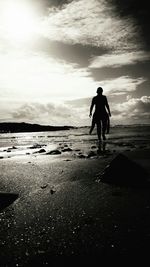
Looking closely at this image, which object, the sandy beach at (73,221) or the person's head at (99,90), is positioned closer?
the sandy beach at (73,221)

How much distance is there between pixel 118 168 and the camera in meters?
3.12

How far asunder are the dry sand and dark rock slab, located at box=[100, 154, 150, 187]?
0.46ft

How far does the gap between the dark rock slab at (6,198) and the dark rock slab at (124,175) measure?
1159 mm

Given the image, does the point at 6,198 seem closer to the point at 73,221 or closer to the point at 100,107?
the point at 73,221

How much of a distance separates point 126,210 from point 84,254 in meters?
0.77

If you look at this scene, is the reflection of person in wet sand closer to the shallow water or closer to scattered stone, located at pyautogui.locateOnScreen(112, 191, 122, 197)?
the shallow water

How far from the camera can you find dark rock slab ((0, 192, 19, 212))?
7.57 feet

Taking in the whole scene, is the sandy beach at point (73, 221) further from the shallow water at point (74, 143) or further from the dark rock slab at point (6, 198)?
the shallow water at point (74, 143)

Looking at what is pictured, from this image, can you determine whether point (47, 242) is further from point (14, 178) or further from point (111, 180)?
point (14, 178)

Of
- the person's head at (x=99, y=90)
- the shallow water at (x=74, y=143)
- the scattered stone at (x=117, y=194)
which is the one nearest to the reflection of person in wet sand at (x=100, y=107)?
the person's head at (x=99, y=90)

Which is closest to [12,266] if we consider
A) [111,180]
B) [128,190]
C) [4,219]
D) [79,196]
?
[4,219]

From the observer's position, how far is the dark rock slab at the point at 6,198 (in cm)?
231

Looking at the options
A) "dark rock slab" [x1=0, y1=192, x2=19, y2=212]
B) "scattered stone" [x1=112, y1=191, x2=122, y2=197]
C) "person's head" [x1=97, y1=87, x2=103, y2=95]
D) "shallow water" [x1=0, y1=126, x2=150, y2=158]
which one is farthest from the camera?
"person's head" [x1=97, y1=87, x2=103, y2=95]

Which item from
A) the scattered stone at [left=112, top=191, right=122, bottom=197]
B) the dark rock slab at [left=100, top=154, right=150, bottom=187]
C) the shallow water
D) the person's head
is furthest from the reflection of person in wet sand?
the scattered stone at [left=112, top=191, right=122, bottom=197]
